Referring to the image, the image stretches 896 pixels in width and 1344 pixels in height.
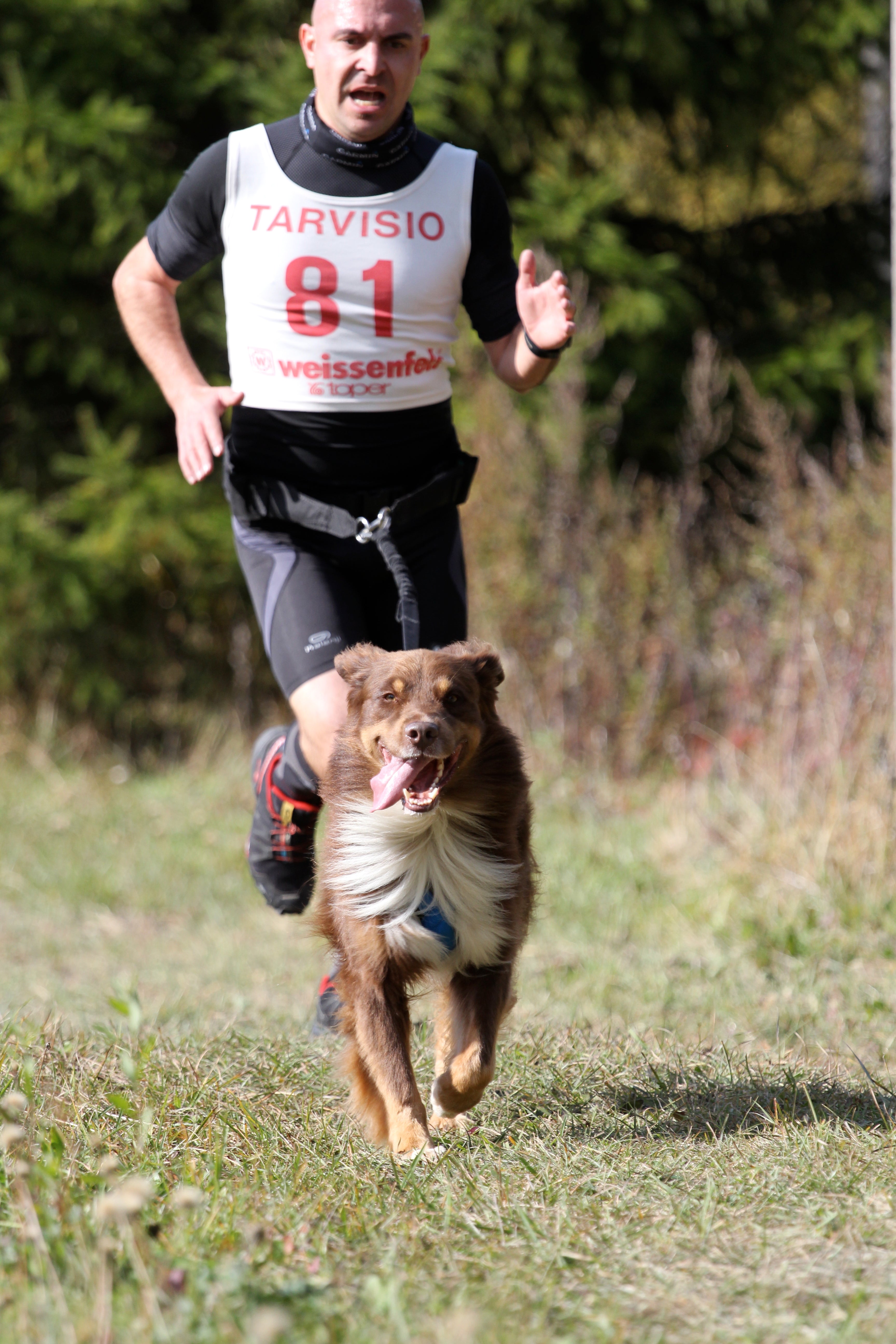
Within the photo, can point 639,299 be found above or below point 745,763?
above

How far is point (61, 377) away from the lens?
34.1 ft

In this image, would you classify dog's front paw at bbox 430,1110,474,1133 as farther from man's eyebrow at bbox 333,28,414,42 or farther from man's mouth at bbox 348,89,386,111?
man's eyebrow at bbox 333,28,414,42

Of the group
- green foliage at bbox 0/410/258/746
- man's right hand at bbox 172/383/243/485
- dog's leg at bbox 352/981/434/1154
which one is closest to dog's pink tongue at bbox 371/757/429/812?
dog's leg at bbox 352/981/434/1154

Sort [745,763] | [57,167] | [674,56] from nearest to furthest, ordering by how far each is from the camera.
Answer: [745,763], [57,167], [674,56]

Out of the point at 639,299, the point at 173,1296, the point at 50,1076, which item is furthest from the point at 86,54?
the point at 173,1296

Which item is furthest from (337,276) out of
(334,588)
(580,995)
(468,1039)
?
(580,995)

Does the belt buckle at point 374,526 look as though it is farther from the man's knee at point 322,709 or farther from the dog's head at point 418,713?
the dog's head at point 418,713

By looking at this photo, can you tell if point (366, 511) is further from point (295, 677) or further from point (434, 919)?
point (434, 919)

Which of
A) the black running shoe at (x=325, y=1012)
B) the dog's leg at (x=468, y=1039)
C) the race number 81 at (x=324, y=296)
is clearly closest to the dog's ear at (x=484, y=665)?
the dog's leg at (x=468, y=1039)

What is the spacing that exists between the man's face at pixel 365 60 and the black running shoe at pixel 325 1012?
2357mm

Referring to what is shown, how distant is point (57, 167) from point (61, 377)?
6.55ft

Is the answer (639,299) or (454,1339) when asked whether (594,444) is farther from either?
(454,1339)

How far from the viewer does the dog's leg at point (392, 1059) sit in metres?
2.97

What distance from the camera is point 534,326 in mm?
3578
